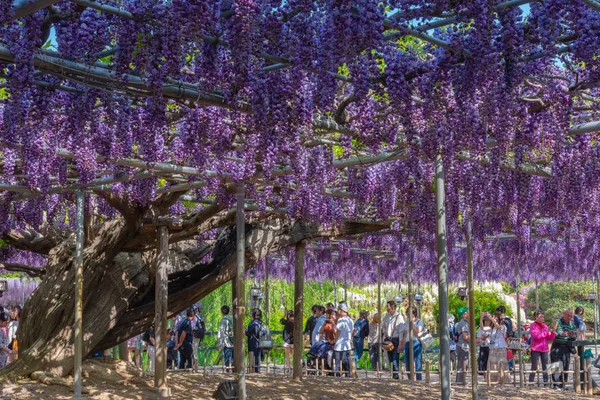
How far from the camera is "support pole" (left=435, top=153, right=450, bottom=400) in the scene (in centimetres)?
716

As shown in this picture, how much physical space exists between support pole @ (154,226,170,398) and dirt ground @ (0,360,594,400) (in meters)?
0.20

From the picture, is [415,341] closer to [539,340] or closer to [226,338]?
[539,340]

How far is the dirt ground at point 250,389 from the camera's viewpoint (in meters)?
9.38

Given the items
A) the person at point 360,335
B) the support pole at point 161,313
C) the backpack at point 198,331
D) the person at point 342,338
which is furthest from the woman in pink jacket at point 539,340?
the support pole at point 161,313

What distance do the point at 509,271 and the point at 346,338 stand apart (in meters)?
11.7

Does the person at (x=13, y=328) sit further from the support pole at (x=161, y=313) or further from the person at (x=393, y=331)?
the person at (x=393, y=331)

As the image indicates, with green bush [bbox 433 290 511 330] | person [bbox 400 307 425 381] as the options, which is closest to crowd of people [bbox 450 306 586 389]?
person [bbox 400 307 425 381]

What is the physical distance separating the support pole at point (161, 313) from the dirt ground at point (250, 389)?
0.65 feet

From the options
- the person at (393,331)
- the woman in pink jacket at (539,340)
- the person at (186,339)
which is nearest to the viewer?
the woman in pink jacket at (539,340)

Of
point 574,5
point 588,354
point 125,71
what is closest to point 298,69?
point 125,71

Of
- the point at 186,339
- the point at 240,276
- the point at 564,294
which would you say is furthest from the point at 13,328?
the point at 564,294

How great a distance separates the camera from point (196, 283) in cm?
1099

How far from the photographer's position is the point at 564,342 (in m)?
12.4

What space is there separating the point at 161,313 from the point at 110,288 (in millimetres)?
1005
